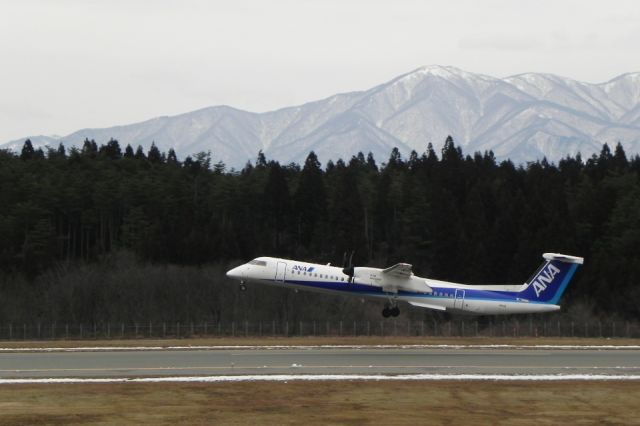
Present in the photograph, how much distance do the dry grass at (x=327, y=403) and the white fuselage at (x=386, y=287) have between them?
16.8 meters

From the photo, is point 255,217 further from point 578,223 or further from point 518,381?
point 518,381

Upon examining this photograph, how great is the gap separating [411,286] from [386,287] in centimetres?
141

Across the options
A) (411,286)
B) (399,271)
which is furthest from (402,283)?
(399,271)

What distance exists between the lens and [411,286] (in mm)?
52469

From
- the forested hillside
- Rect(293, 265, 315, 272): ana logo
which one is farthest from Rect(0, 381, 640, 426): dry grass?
the forested hillside

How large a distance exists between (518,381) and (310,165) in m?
98.7

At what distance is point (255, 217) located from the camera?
127m

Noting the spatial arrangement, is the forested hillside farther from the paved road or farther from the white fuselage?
the paved road

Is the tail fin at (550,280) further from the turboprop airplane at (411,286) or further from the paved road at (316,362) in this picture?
the paved road at (316,362)

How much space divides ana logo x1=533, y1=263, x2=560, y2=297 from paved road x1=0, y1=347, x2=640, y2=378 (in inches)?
167

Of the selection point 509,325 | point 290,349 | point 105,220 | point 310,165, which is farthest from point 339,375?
point 310,165

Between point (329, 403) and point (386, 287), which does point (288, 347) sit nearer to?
point (386, 287)


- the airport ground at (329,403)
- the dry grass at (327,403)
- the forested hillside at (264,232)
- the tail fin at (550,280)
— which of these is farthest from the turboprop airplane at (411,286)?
the forested hillside at (264,232)

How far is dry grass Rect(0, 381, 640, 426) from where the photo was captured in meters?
28.9
